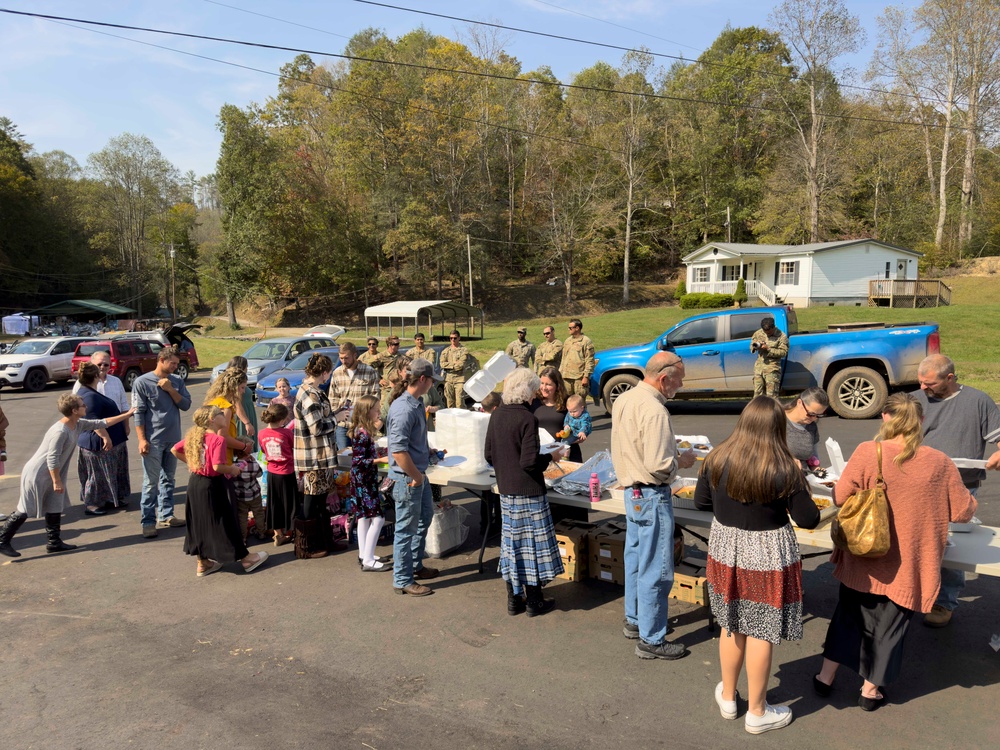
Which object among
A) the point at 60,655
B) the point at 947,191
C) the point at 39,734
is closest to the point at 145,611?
the point at 60,655

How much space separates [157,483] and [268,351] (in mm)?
11646

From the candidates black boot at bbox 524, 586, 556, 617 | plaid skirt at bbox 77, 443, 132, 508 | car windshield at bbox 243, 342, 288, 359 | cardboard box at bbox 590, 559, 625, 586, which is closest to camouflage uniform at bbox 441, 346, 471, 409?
plaid skirt at bbox 77, 443, 132, 508

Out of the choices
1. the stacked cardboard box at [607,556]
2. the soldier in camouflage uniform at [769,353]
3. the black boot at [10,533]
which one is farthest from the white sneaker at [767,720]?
the soldier in camouflage uniform at [769,353]

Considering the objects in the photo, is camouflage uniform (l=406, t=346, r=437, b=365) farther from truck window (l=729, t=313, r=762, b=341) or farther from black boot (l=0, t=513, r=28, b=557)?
black boot (l=0, t=513, r=28, b=557)

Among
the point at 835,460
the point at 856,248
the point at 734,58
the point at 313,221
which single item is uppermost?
the point at 734,58

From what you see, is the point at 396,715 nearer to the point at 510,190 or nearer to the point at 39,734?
the point at 39,734

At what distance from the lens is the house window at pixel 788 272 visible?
132 feet

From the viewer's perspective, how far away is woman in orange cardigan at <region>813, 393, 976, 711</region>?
11.3 ft

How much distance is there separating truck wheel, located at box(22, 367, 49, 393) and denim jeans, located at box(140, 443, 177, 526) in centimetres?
1700

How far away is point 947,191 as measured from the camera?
48.7m

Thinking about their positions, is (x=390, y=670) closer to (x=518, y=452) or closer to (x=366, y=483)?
(x=518, y=452)

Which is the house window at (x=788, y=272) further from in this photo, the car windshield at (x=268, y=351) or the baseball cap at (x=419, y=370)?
the baseball cap at (x=419, y=370)

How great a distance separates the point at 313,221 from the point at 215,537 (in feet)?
153

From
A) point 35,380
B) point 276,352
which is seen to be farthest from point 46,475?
point 35,380
